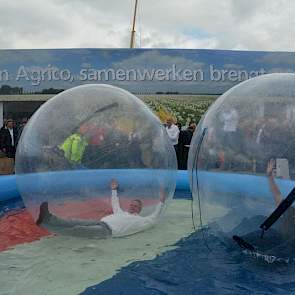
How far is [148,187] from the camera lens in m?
4.73

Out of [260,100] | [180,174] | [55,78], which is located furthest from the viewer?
[55,78]

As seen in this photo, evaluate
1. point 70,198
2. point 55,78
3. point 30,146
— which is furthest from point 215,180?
point 55,78

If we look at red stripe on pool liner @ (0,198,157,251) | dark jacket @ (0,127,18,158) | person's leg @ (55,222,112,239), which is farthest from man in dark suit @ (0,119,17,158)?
person's leg @ (55,222,112,239)

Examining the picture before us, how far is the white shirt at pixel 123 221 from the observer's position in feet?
15.0

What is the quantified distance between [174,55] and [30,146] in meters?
12.5

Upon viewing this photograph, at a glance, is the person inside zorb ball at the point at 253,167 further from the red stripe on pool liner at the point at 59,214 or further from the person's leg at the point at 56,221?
the person's leg at the point at 56,221

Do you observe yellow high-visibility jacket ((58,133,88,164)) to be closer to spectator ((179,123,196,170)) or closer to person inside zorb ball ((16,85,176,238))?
person inside zorb ball ((16,85,176,238))

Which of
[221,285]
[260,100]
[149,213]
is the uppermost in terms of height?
[260,100]

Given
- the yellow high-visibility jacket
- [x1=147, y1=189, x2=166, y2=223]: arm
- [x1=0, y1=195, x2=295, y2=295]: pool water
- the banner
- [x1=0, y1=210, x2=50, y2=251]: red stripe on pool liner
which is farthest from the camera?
the banner

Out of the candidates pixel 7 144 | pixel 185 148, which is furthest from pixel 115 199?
pixel 7 144

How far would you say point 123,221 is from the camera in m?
4.62

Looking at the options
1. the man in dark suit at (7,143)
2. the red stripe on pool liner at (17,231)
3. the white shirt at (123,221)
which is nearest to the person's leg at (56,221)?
the white shirt at (123,221)

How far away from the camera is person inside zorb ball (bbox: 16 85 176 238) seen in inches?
177

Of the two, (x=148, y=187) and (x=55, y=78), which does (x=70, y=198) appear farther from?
(x=55, y=78)
